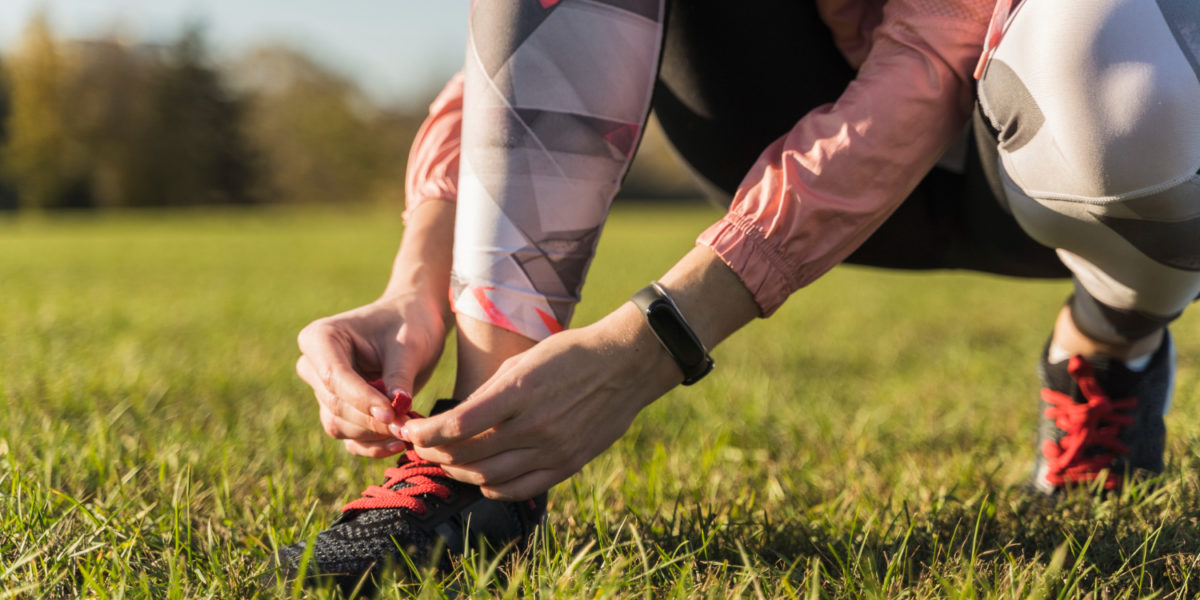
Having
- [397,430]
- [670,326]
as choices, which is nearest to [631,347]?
[670,326]

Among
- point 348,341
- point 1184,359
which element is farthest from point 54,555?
point 1184,359

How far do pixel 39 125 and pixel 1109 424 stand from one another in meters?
28.0

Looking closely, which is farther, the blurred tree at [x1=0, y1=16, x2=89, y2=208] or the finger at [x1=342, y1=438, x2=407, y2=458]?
the blurred tree at [x1=0, y1=16, x2=89, y2=208]

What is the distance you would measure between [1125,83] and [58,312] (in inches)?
167

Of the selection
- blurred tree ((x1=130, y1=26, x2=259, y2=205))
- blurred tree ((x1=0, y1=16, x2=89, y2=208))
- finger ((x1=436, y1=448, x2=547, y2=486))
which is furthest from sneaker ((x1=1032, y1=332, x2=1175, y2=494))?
blurred tree ((x1=130, y1=26, x2=259, y2=205))

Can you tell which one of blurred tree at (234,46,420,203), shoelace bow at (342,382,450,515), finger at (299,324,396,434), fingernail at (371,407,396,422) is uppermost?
finger at (299,324,396,434)

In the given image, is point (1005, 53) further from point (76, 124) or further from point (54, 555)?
point (76, 124)

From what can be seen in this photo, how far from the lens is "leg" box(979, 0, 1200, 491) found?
3.11ft

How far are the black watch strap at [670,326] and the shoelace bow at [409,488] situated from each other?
11.6 inches

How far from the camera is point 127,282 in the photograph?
22.7 ft

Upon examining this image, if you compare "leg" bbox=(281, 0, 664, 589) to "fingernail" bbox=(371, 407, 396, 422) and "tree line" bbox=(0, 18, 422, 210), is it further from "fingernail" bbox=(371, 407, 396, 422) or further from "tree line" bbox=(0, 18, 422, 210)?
"tree line" bbox=(0, 18, 422, 210)

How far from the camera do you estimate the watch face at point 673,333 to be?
0.99 m

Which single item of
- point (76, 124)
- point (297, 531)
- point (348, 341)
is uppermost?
point (348, 341)

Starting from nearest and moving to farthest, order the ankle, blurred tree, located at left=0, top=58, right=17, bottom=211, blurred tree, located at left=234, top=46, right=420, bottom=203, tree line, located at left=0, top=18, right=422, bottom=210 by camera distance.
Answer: the ankle
blurred tree, located at left=0, top=58, right=17, bottom=211
tree line, located at left=0, top=18, right=422, bottom=210
blurred tree, located at left=234, top=46, right=420, bottom=203
